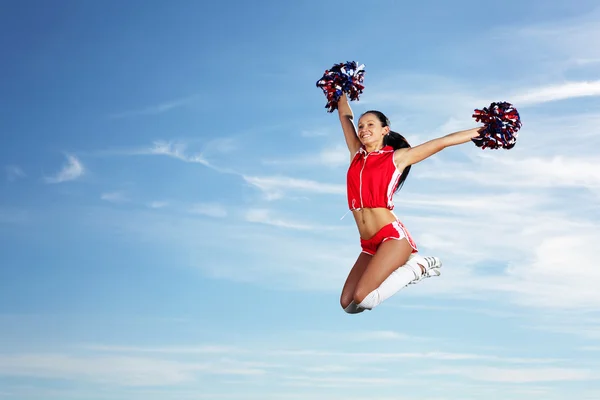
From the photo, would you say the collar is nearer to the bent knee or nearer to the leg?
the leg

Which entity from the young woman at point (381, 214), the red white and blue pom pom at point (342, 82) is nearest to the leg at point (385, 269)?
the young woman at point (381, 214)

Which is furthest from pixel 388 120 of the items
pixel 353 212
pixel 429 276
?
pixel 429 276

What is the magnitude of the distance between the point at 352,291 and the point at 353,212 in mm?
1070

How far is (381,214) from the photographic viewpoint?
34.8ft

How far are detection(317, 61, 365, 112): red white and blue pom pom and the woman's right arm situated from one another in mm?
98

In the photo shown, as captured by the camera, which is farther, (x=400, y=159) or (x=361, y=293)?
(x=400, y=159)

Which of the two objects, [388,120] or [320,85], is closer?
[388,120]

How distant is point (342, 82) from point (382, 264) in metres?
2.98

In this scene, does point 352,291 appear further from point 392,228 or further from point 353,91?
point 353,91

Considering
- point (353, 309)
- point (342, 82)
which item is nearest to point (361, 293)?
point (353, 309)

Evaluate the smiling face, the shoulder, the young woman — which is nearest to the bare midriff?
the young woman

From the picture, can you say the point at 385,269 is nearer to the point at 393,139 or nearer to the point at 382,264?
the point at 382,264

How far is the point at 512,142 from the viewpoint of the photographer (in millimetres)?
10484

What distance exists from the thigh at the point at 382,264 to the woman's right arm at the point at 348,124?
57.6 inches
